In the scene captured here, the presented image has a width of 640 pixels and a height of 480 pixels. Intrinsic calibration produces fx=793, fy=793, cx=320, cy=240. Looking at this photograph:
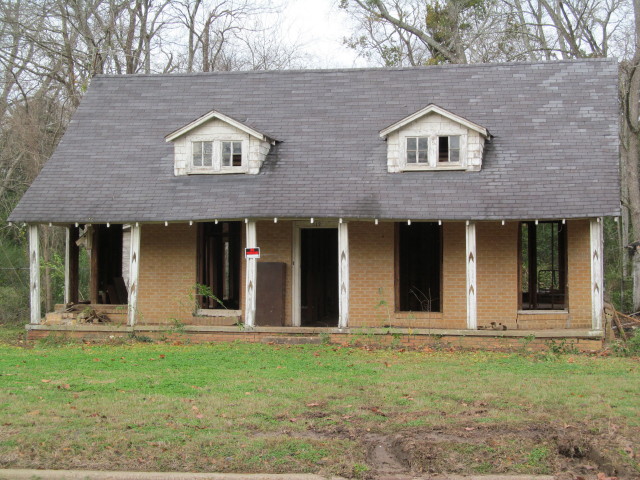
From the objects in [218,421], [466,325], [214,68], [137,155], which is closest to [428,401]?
[218,421]

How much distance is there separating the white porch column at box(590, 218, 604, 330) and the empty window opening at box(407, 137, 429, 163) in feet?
12.8

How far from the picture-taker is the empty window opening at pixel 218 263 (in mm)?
18875

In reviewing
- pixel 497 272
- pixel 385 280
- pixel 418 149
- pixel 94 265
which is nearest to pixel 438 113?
pixel 418 149

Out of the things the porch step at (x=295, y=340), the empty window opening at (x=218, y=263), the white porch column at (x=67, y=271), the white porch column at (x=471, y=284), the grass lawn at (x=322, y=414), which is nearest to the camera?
the grass lawn at (x=322, y=414)

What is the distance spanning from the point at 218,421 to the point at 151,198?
966 cm

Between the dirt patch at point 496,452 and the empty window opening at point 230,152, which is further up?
the empty window opening at point 230,152

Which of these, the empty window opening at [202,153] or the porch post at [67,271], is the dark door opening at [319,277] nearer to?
the empty window opening at [202,153]

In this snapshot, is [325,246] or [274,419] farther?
[325,246]

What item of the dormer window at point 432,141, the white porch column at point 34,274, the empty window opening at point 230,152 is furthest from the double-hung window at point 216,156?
the white porch column at point 34,274

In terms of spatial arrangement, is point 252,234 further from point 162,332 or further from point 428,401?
point 428,401

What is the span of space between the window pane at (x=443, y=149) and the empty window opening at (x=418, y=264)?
5.07ft

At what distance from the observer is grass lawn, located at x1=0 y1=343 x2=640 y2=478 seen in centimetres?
777

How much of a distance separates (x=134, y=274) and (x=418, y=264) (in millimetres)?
6496

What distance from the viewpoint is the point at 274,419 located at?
9.26 meters
